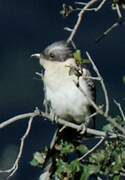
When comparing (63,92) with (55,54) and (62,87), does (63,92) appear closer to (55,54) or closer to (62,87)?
(62,87)

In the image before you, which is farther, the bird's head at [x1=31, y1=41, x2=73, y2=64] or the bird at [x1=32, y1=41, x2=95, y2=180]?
the bird at [x1=32, y1=41, x2=95, y2=180]

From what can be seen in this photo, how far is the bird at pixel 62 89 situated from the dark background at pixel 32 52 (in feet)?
9.78

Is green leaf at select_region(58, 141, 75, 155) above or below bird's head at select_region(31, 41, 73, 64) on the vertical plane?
above

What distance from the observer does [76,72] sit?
4.57 meters

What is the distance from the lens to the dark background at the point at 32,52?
34.5 feet

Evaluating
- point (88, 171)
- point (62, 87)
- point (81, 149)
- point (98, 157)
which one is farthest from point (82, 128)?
point (62, 87)

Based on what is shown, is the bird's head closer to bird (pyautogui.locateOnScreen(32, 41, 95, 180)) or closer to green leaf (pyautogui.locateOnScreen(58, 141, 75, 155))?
bird (pyautogui.locateOnScreen(32, 41, 95, 180))

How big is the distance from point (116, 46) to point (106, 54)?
0.64 feet

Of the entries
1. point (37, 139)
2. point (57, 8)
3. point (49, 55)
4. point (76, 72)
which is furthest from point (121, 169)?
point (57, 8)

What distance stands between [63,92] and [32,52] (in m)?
4.98

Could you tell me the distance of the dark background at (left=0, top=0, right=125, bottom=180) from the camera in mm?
10508

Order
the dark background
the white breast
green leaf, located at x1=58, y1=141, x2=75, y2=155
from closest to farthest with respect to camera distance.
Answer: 1. green leaf, located at x1=58, y1=141, x2=75, y2=155
2. the white breast
3. the dark background

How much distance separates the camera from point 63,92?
6512 millimetres

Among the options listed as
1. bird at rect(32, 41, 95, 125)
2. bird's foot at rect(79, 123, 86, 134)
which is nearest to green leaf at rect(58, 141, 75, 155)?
bird's foot at rect(79, 123, 86, 134)
